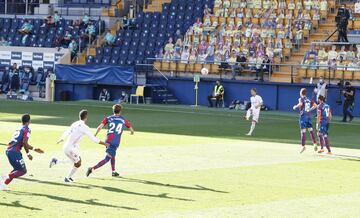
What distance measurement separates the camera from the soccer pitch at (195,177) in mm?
17531

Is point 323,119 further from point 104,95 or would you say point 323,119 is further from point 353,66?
point 104,95

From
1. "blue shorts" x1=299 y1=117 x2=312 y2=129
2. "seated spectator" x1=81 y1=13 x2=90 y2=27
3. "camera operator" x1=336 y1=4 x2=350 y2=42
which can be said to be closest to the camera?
"blue shorts" x1=299 y1=117 x2=312 y2=129

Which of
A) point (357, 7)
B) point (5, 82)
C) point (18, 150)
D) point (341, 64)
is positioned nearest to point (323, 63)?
point (341, 64)

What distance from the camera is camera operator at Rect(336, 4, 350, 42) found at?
49.3m

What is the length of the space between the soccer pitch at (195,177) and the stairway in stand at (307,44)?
1223cm

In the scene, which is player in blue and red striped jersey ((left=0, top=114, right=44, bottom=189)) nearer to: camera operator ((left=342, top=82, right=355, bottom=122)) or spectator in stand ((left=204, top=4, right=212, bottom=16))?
camera operator ((left=342, top=82, right=355, bottom=122))

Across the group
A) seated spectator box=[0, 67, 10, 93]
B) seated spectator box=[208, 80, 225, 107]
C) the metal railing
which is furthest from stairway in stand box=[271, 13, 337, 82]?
seated spectator box=[0, 67, 10, 93]

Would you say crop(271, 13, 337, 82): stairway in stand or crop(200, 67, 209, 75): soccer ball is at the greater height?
crop(271, 13, 337, 82): stairway in stand

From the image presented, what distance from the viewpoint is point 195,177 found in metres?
22.2

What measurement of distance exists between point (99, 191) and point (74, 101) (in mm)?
35958

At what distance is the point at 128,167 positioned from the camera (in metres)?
23.8

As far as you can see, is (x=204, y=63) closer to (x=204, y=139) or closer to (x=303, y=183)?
(x=204, y=139)

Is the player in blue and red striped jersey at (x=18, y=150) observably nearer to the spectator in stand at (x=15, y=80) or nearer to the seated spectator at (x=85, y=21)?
the spectator in stand at (x=15, y=80)

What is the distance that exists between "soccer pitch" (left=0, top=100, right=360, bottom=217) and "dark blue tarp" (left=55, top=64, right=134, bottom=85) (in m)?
16.0
